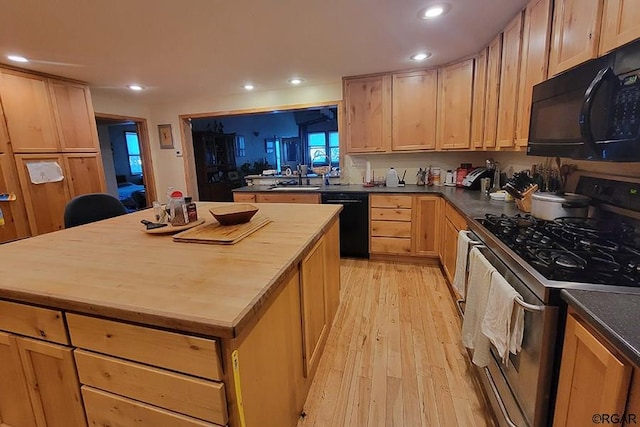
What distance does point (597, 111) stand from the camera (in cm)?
118

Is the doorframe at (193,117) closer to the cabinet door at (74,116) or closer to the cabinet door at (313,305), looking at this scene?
the cabinet door at (74,116)

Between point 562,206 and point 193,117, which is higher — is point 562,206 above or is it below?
below

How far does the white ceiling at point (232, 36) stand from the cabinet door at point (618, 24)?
852 millimetres

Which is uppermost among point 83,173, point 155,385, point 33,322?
point 83,173

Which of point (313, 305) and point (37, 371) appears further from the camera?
point (313, 305)

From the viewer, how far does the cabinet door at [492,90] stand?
97.2 inches

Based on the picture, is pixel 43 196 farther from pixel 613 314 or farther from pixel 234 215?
pixel 613 314

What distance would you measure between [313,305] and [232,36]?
2.11 m

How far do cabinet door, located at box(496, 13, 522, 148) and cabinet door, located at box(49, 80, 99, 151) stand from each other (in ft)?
14.1

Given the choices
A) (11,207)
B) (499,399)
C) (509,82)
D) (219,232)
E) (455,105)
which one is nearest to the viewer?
(499,399)

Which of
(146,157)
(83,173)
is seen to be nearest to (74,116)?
(83,173)

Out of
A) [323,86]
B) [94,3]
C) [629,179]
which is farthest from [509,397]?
[323,86]

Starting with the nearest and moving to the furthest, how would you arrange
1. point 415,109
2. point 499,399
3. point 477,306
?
1. point 499,399
2. point 477,306
3. point 415,109

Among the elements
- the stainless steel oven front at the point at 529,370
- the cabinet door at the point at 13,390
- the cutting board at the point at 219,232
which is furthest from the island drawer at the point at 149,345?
the stainless steel oven front at the point at 529,370
